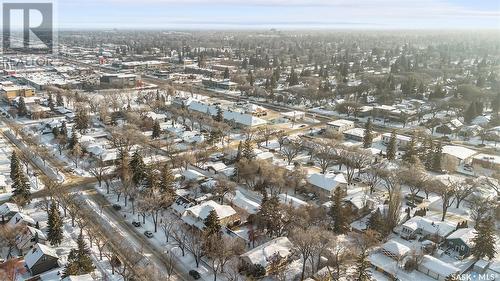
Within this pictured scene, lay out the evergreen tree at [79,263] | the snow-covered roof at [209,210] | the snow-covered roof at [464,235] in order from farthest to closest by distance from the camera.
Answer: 1. the snow-covered roof at [209,210]
2. the snow-covered roof at [464,235]
3. the evergreen tree at [79,263]

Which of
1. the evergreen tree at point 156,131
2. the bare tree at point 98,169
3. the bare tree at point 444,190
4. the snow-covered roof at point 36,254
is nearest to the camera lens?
the snow-covered roof at point 36,254

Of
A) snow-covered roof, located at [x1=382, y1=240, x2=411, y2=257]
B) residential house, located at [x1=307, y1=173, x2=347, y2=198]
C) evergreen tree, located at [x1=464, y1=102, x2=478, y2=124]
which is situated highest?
evergreen tree, located at [x1=464, y1=102, x2=478, y2=124]

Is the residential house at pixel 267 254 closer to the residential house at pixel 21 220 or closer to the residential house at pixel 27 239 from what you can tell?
the residential house at pixel 27 239

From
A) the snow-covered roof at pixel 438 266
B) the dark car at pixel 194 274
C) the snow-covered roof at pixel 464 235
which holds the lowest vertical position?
the dark car at pixel 194 274

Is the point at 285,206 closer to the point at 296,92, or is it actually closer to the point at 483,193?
the point at 483,193

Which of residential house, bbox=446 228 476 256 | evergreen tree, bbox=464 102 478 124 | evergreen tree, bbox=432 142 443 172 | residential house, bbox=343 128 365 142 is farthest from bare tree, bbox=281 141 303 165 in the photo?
evergreen tree, bbox=464 102 478 124

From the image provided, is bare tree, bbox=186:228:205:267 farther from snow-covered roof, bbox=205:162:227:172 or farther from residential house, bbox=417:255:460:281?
snow-covered roof, bbox=205:162:227:172

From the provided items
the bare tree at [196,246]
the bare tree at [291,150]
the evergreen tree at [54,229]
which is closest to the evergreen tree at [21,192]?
A: the evergreen tree at [54,229]
